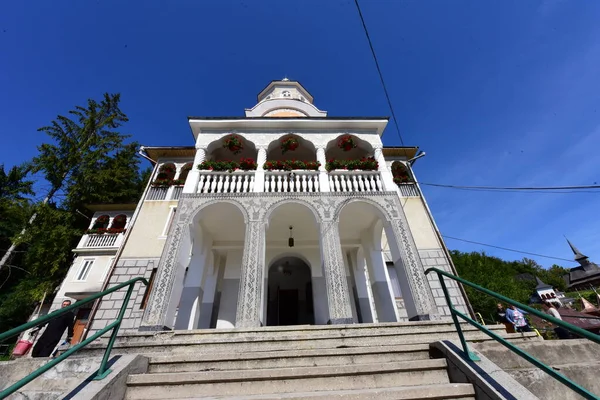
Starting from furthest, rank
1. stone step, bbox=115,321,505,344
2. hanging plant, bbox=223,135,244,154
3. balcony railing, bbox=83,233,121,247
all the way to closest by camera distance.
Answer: balcony railing, bbox=83,233,121,247, hanging plant, bbox=223,135,244,154, stone step, bbox=115,321,505,344

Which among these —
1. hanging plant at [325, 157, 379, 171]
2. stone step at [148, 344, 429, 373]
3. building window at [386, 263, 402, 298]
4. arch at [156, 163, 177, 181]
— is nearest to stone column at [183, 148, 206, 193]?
arch at [156, 163, 177, 181]

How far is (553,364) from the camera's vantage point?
3391 millimetres

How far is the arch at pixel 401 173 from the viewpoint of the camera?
12.1m

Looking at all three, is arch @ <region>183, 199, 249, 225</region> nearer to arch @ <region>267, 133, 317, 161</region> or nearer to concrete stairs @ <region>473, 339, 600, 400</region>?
arch @ <region>267, 133, 317, 161</region>

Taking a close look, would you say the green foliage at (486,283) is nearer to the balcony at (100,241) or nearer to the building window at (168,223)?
the building window at (168,223)

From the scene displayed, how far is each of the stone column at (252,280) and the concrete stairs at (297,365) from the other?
1324 millimetres

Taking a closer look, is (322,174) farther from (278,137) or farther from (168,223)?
→ (168,223)

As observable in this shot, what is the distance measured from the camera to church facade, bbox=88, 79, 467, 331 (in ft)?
24.3

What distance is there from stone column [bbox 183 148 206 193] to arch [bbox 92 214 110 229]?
12714 millimetres

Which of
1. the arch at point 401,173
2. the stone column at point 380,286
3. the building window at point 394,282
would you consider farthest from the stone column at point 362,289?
the arch at point 401,173

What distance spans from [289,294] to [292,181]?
19.5ft

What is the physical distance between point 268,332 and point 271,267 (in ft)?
20.7

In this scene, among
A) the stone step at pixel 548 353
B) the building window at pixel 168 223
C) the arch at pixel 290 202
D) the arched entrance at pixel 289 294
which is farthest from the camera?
the arched entrance at pixel 289 294

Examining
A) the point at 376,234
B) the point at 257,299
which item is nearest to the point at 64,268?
the point at 257,299
